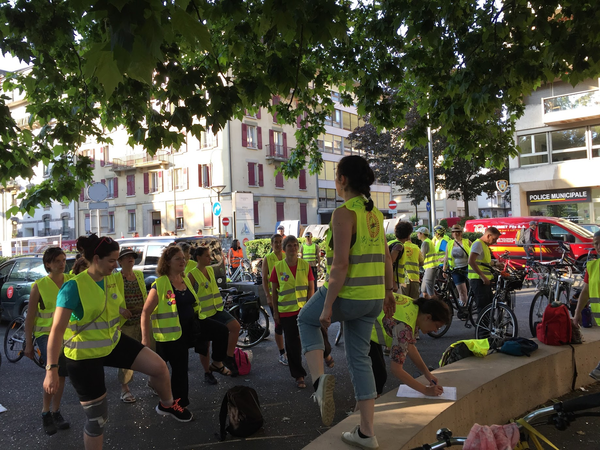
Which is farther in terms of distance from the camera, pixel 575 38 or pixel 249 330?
pixel 249 330

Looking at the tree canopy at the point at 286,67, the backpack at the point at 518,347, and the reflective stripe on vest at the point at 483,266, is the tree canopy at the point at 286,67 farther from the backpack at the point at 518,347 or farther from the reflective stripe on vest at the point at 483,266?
the backpack at the point at 518,347

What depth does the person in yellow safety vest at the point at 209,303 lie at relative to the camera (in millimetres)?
5816

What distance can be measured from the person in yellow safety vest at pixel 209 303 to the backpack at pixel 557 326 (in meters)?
3.52

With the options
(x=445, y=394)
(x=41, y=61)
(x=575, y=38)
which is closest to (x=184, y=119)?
(x=41, y=61)

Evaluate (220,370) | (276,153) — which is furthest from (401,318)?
(276,153)

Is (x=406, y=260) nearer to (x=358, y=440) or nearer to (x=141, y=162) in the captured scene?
(x=358, y=440)

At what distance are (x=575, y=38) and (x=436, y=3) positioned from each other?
1750 millimetres

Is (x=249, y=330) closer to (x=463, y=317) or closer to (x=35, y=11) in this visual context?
(x=463, y=317)

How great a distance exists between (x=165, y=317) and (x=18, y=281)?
7557mm

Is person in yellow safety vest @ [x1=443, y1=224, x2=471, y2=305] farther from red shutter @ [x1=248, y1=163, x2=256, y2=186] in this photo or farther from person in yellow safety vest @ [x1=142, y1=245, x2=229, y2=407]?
red shutter @ [x1=248, y1=163, x2=256, y2=186]

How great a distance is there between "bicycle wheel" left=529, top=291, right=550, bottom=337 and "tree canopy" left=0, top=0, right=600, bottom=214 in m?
2.66

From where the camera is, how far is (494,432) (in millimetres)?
2115

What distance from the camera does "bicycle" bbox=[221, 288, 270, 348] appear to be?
25.8ft

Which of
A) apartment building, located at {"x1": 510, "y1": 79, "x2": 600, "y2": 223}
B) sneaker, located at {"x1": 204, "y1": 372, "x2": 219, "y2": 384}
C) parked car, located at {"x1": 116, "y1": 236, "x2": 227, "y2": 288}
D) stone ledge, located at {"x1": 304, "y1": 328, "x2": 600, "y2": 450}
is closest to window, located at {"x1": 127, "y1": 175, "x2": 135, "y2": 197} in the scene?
apartment building, located at {"x1": 510, "y1": 79, "x2": 600, "y2": 223}
